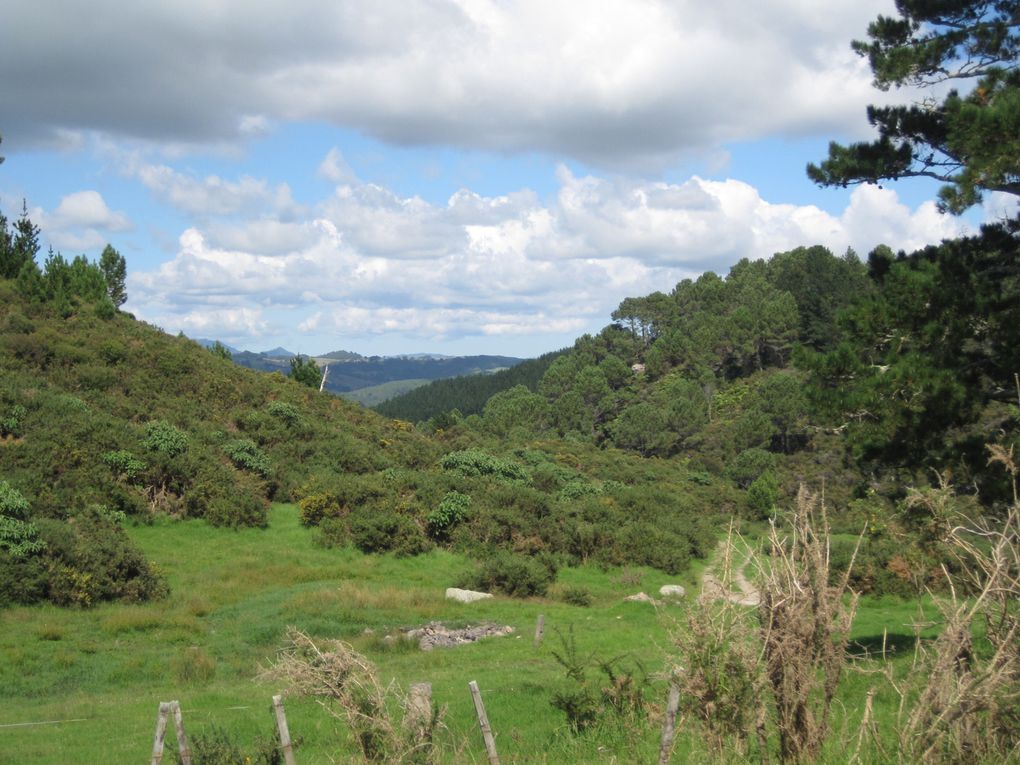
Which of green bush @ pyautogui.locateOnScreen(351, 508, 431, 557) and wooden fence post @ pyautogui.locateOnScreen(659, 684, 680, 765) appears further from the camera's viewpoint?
green bush @ pyautogui.locateOnScreen(351, 508, 431, 557)

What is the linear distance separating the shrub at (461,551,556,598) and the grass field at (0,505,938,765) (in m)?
0.55

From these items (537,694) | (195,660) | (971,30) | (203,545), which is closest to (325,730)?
(537,694)

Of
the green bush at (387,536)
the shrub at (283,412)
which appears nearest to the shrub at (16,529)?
the green bush at (387,536)

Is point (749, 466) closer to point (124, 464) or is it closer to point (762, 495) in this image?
point (762, 495)

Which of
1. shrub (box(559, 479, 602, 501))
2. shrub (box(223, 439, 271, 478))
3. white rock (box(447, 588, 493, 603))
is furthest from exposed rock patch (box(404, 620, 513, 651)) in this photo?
shrub (box(559, 479, 602, 501))

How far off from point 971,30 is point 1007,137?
11.7 ft

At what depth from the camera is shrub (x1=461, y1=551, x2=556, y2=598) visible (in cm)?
2266

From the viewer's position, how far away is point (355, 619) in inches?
699

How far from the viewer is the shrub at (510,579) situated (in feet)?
74.3

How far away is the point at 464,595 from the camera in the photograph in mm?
21453

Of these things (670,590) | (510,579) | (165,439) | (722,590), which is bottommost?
(670,590)

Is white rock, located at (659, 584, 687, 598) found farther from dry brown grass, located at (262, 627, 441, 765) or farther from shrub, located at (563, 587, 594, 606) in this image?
dry brown grass, located at (262, 627, 441, 765)

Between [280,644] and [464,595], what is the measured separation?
6632 mm

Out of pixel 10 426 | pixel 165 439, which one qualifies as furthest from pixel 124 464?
pixel 10 426
